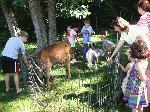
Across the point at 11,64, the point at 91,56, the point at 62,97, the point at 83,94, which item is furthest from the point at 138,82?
the point at 91,56

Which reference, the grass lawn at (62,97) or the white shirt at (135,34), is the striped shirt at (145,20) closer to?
the white shirt at (135,34)

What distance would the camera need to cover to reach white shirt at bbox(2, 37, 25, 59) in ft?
36.4

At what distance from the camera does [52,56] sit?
12.2m

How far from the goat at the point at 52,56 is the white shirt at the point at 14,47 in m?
0.86

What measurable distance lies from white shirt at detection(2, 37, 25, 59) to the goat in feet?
2.82

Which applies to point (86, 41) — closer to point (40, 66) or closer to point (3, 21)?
point (40, 66)

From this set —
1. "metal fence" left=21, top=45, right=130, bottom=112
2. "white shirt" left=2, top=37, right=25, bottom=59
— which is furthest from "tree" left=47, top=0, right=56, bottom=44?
"white shirt" left=2, top=37, right=25, bottom=59

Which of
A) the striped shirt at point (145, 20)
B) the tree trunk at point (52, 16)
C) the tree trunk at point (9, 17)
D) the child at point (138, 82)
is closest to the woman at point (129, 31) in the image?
the striped shirt at point (145, 20)

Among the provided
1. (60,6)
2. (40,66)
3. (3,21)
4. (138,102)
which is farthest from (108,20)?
(138,102)

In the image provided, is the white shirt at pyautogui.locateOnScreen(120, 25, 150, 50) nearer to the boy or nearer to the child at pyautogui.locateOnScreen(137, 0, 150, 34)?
Result: the child at pyautogui.locateOnScreen(137, 0, 150, 34)

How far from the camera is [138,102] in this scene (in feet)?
26.4

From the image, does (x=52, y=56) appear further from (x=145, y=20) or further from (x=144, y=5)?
(x=144, y=5)

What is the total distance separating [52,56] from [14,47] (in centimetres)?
150

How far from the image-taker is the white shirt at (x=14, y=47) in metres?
11.1
